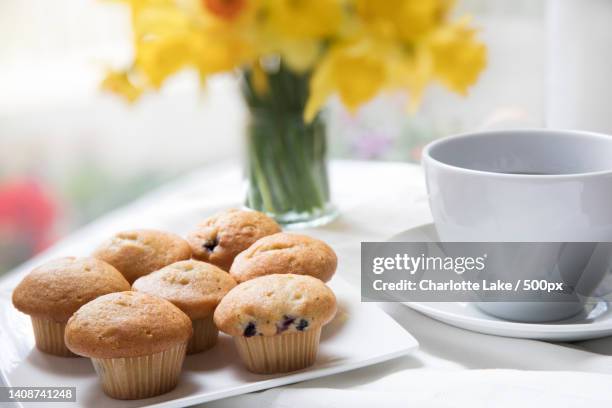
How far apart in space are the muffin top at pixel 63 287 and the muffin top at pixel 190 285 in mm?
25

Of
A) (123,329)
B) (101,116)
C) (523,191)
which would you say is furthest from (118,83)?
(101,116)

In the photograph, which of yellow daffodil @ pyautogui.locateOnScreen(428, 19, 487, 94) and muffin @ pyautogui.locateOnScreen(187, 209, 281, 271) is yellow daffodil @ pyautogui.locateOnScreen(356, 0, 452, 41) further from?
muffin @ pyautogui.locateOnScreen(187, 209, 281, 271)

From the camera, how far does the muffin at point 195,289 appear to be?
640 millimetres

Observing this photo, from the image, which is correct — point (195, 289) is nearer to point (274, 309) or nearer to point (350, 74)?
point (274, 309)

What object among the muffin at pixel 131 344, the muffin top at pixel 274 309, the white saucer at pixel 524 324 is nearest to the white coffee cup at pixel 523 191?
the white saucer at pixel 524 324

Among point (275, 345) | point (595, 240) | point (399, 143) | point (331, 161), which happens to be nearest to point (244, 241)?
point (275, 345)

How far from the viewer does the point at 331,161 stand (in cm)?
129

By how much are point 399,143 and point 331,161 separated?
106cm

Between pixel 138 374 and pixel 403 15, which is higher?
pixel 403 15

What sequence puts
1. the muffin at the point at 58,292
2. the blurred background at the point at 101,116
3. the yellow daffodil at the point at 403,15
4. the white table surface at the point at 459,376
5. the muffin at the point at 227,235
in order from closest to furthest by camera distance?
1. the yellow daffodil at the point at 403,15
2. the white table surface at the point at 459,376
3. the muffin at the point at 58,292
4. the muffin at the point at 227,235
5. the blurred background at the point at 101,116

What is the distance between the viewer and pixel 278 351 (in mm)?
600

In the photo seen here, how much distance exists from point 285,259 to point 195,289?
0.08 metres

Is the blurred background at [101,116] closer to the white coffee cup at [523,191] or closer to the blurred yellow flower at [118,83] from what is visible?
the white coffee cup at [523,191]

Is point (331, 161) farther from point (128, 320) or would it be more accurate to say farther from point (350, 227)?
point (128, 320)
